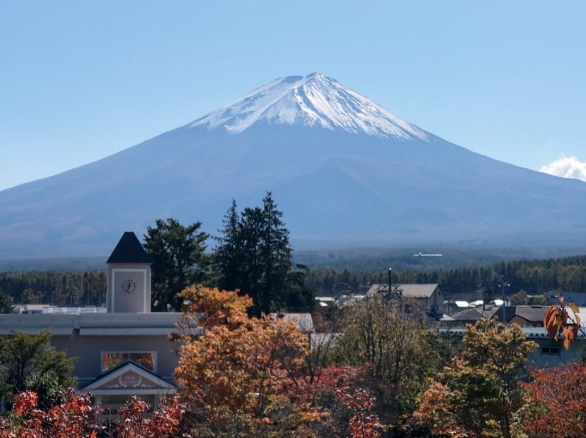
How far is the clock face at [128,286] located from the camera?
30.1 metres

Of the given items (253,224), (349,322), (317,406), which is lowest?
(317,406)

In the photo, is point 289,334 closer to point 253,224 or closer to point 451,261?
point 253,224

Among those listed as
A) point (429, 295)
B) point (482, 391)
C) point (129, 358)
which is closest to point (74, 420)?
point (482, 391)

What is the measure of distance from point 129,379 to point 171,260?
16719 mm

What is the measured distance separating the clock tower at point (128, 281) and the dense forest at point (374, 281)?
110ft

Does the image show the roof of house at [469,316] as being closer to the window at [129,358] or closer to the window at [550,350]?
the window at [550,350]

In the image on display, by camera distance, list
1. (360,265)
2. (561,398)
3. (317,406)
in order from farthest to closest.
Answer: (360,265)
(317,406)
(561,398)

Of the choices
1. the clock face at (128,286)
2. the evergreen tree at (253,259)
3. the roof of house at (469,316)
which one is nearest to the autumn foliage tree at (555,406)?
the clock face at (128,286)

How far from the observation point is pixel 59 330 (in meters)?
27.3

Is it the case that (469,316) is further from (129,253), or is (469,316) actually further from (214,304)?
(214,304)

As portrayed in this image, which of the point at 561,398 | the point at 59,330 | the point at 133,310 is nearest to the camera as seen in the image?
the point at 561,398

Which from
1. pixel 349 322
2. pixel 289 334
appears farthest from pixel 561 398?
pixel 349 322

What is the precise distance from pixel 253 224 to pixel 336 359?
13.9m

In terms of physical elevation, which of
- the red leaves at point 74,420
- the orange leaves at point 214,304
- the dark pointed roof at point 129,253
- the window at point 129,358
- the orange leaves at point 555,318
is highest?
the dark pointed roof at point 129,253
